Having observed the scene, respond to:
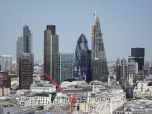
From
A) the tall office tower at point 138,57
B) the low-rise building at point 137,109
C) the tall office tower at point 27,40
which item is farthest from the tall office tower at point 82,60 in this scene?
the low-rise building at point 137,109

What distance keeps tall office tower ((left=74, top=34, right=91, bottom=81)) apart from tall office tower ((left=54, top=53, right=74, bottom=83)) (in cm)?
37

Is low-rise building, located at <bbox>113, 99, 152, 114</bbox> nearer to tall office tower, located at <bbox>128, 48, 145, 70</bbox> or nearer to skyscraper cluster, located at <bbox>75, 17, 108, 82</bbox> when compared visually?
skyscraper cluster, located at <bbox>75, 17, 108, 82</bbox>

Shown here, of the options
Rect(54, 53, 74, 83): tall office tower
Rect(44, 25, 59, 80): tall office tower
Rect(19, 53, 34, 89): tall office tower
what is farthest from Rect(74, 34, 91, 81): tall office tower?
Rect(19, 53, 34, 89): tall office tower

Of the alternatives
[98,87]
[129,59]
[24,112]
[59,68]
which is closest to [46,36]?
[59,68]

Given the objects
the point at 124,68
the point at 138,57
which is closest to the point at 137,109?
the point at 124,68

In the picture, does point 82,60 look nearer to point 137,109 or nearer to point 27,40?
point 27,40

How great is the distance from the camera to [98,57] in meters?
26.6

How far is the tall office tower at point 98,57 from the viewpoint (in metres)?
26.1

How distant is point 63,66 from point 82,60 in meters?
1.50

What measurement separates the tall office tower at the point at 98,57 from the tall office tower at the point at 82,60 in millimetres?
604

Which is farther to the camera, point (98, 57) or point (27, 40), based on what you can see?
point (27, 40)

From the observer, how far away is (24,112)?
1302 centimetres

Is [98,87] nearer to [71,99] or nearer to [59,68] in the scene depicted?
[71,99]

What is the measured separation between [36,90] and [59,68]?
5812 millimetres
